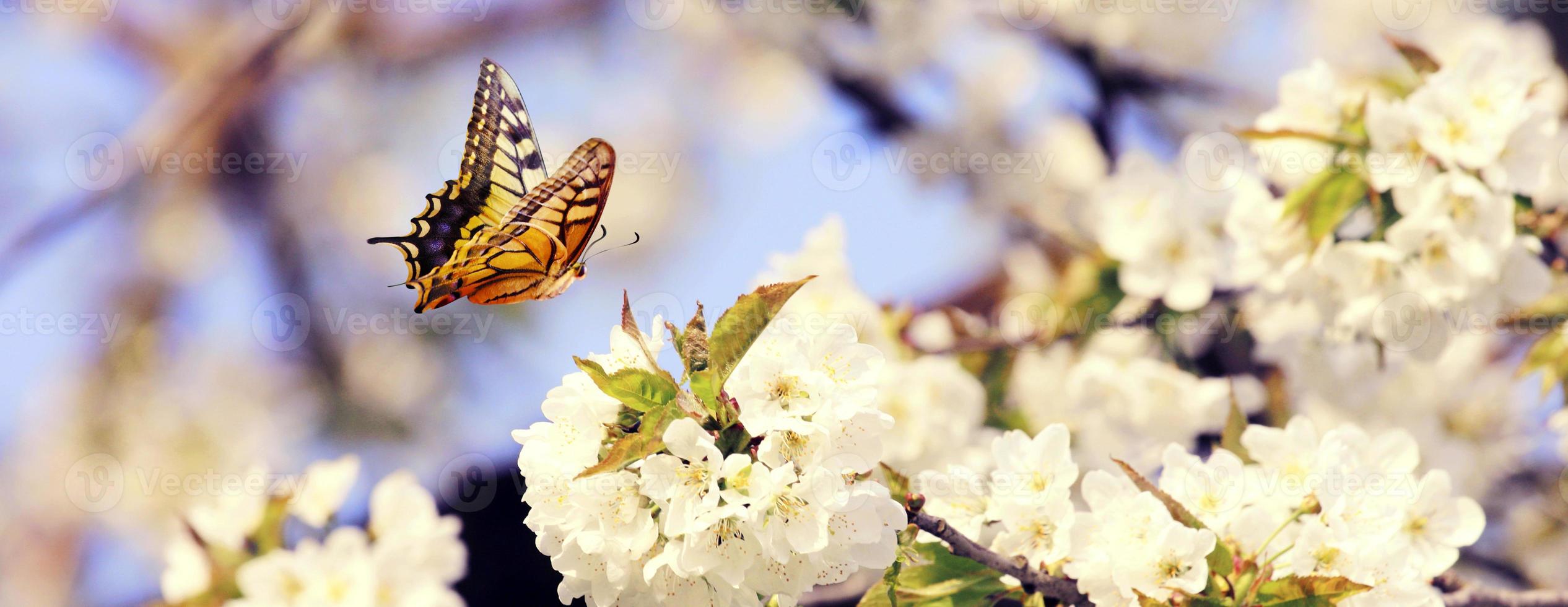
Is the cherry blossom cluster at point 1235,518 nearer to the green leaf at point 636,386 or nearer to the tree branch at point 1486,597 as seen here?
the tree branch at point 1486,597

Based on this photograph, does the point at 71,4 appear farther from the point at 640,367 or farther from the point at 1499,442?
the point at 1499,442

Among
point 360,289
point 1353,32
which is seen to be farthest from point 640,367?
point 1353,32

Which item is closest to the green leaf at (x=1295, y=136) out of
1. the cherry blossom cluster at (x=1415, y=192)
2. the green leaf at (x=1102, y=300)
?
the cherry blossom cluster at (x=1415, y=192)

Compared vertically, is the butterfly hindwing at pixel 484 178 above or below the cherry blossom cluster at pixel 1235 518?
above

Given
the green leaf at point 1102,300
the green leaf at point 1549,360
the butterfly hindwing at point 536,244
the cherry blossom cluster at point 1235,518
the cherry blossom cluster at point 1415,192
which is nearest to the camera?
the cherry blossom cluster at point 1235,518

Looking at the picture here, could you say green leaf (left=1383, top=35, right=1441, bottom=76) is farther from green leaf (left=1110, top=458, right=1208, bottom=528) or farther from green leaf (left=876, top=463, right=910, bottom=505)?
green leaf (left=876, top=463, right=910, bottom=505)

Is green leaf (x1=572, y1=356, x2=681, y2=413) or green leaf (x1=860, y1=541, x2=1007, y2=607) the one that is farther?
green leaf (x1=860, y1=541, x2=1007, y2=607)

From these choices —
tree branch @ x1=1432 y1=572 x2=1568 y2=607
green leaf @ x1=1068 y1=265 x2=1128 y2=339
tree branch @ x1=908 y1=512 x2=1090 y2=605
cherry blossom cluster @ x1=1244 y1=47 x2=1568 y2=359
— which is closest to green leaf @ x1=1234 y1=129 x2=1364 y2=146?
cherry blossom cluster @ x1=1244 y1=47 x2=1568 y2=359
